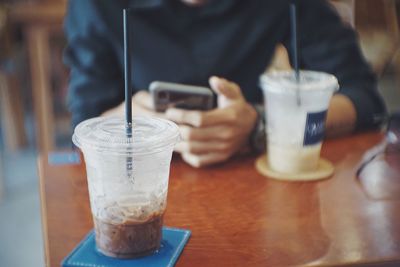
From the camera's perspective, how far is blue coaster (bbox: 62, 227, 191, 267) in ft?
1.82

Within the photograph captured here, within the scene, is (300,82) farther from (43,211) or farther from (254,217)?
(43,211)

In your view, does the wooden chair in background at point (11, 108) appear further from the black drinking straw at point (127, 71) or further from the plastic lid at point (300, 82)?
the black drinking straw at point (127, 71)

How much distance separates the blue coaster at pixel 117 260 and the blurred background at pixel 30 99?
76 centimetres

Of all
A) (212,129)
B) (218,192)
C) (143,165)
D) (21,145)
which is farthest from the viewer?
(21,145)

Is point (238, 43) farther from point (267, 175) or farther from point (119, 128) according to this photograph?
point (119, 128)

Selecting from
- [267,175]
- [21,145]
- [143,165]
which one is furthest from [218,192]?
[21,145]

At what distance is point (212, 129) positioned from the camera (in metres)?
0.87

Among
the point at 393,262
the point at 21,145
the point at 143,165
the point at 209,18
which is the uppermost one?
the point at 209,18

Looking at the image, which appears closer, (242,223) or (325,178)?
(242,223)

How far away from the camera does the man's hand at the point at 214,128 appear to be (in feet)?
2.81

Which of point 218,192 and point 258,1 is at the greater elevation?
point 258,1

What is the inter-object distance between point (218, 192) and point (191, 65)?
1.57 ft

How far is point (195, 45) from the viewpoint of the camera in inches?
46.1

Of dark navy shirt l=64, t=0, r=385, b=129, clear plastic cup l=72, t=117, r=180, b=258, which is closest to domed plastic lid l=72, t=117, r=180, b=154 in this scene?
clear plastic cup l=72, t=117, r=180, b=258
